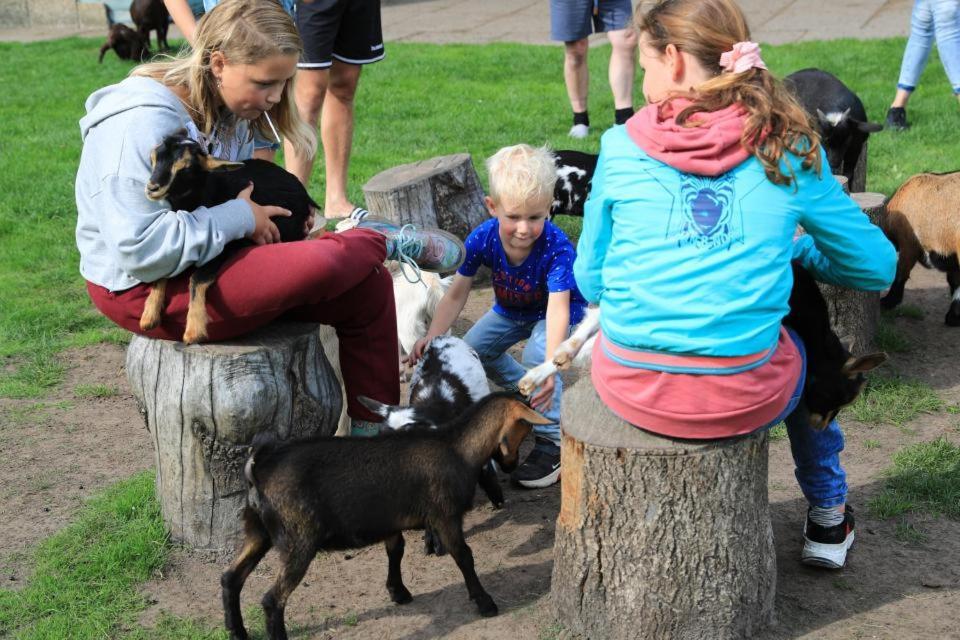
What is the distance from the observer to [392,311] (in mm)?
4078

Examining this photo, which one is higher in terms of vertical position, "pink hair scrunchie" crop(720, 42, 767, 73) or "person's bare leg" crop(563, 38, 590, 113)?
"pink hair scrunchie" crop(720, 42, 767, 73)

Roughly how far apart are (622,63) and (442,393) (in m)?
5.18

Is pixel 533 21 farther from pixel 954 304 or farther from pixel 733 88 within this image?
pixel 733 88

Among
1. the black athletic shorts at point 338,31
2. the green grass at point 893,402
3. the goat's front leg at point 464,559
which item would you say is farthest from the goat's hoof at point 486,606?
the black athletic shorts at point 338,31

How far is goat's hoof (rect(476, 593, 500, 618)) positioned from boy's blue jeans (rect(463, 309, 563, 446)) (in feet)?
3.30

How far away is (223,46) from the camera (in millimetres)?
3684

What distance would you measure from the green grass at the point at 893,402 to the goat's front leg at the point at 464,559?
2.18 meters

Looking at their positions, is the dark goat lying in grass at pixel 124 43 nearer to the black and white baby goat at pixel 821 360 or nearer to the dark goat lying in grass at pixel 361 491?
the dark goat lying in grass at pixel 361 491

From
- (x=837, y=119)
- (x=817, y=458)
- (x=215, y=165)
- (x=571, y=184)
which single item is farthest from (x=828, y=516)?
(x=837, y=119)

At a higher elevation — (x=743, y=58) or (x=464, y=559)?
Answer: (x=743, y=58)

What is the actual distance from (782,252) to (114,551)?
2607 mm

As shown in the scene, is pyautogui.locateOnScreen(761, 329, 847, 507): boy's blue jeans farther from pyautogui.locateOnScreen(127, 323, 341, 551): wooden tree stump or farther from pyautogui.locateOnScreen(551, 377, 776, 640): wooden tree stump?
pyautogui.locateOnScreen(127, 323, 341, 551): wooden tree stump

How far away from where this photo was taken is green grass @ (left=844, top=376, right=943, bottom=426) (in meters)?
4.84

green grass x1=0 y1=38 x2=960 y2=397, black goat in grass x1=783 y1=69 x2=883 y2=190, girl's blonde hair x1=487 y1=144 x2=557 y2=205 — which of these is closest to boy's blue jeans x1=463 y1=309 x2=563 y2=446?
girl's blonde hair x1=487 y1=144 x2=557 y2=205
